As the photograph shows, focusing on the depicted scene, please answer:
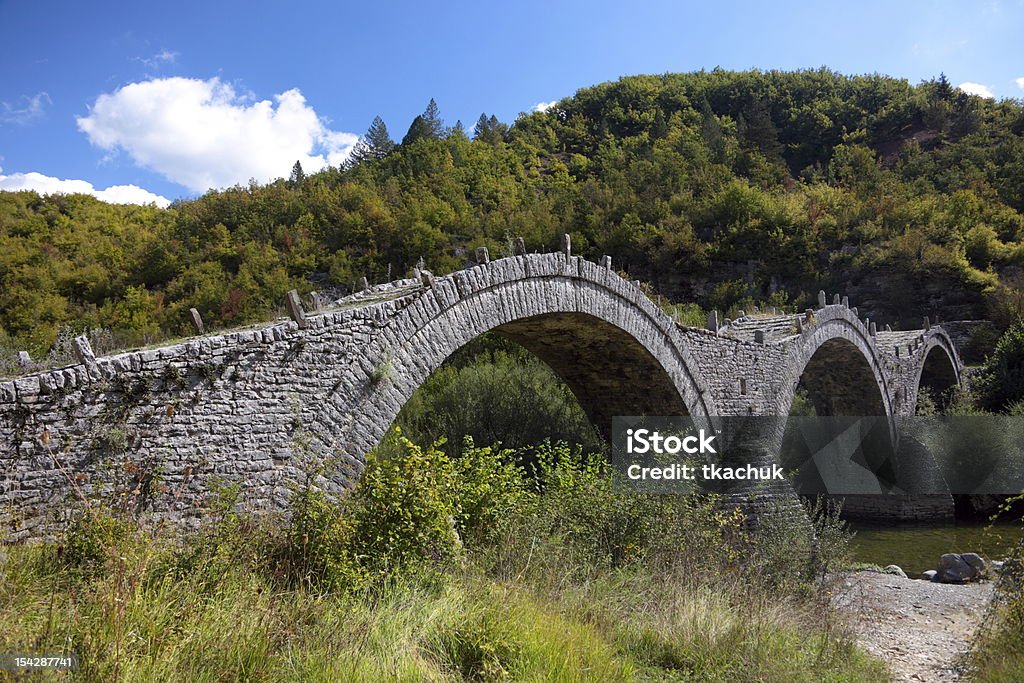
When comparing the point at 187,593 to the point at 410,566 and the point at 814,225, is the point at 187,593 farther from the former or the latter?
the point at 814,225

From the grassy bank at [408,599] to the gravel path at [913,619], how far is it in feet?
3.41

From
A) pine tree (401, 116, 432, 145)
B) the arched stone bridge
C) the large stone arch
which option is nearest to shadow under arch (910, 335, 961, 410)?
the large stone arch

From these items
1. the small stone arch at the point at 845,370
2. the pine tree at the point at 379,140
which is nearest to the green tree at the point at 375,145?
the pine tree at the point at 379,140

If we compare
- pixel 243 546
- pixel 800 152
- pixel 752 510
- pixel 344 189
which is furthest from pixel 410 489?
pixel 800 152

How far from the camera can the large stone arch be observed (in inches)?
274

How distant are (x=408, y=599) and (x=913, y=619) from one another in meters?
8.92

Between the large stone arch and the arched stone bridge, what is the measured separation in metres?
0.02

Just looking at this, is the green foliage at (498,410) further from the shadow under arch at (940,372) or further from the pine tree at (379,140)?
the pine tree at (379,140)

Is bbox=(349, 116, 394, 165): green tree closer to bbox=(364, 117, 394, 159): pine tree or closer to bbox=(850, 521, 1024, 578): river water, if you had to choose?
bbox=(364, 117, 394, 159): pine tree

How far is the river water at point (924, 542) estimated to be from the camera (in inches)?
621

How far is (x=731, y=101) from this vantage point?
72938mm

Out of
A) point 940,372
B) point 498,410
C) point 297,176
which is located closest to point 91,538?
point 498,410

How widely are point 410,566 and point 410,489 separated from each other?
67 centimetres

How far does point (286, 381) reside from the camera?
6.39m
